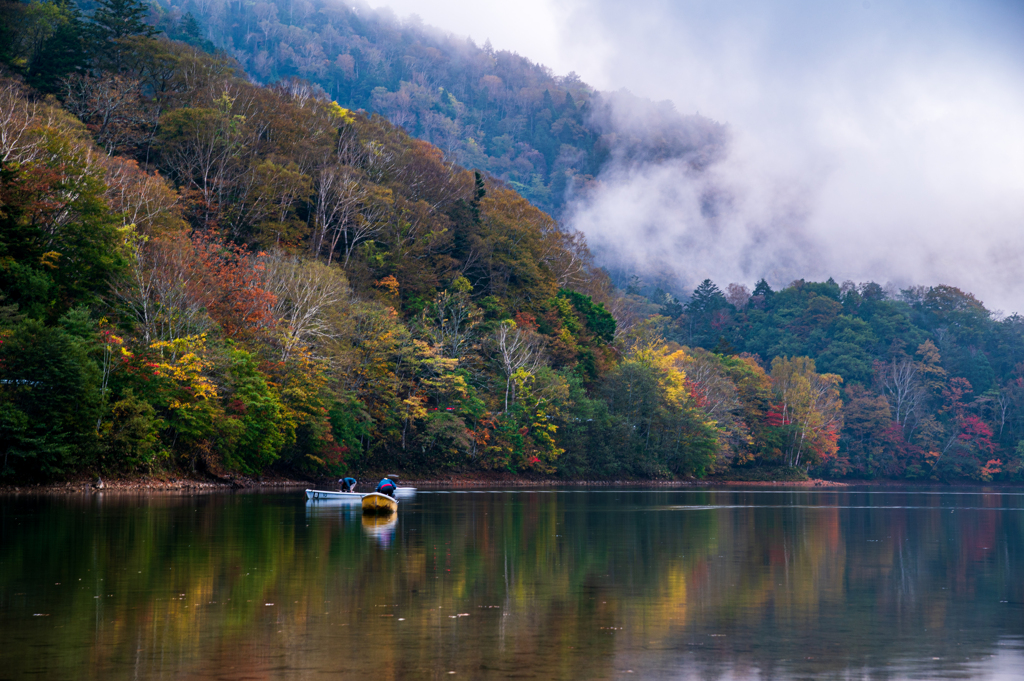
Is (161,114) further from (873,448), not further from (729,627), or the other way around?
(873,448)

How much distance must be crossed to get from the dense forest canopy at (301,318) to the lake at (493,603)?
1804 centimetres

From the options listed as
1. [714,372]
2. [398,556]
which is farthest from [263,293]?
[714,372]

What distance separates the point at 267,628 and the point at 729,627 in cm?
531

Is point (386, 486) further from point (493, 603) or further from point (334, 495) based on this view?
point (493, 603)

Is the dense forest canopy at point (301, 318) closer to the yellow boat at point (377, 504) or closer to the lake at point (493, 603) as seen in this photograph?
the yellow boat at point (377, 504)

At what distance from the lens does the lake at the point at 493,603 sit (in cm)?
927

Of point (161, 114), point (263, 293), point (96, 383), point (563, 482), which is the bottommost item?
point (563, 482)

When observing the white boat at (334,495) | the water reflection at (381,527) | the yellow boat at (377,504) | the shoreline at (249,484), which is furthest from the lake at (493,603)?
the white boat at (334,495)

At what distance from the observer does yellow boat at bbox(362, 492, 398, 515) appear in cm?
3161

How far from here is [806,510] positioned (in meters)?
39.3

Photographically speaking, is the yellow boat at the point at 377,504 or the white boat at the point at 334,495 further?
the white boat at the point at 334,495

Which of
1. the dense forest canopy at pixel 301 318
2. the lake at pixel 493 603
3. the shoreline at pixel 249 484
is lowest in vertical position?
the shoreline at pixel 249 484

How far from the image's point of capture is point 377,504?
31.8m

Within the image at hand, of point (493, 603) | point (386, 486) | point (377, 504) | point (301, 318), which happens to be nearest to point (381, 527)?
point (377, 504)
